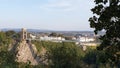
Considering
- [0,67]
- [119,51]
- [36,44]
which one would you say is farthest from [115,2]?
[36,44]

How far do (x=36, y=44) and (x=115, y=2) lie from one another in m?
49.6

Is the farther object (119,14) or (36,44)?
(36,44)

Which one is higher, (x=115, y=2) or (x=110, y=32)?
(x=115, y=2)

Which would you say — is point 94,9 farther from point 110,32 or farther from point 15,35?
point 15,35

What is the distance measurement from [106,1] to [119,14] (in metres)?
0.40

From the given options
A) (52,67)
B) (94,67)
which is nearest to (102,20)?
(52,67)

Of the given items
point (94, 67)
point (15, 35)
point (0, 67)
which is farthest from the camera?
point (15, 35)

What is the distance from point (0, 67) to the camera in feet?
17.9

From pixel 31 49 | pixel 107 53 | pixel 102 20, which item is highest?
pixel 102 20

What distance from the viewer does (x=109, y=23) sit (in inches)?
316

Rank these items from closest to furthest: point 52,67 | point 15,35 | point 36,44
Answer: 1. point 52,67
2. point 15,35
3. point 36,44

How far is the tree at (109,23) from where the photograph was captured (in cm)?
793

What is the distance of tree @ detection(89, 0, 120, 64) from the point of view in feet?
26.0

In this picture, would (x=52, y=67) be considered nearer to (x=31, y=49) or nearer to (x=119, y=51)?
(x=119, y=51)
